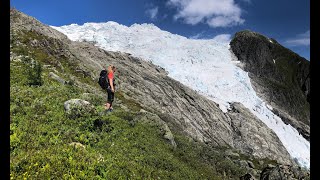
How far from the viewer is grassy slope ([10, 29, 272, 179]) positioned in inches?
520

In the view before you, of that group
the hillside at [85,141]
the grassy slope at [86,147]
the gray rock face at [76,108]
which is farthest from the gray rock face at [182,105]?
the gray rock face at [76,108]

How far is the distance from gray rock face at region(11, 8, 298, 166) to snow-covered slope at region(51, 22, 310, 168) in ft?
21.6

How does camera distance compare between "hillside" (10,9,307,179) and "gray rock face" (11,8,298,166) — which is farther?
"gray rock face" (11,8,298,166)

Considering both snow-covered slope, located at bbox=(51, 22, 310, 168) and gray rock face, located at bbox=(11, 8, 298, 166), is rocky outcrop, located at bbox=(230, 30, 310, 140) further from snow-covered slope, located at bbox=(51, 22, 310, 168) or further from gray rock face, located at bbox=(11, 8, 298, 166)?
gray rock face, located at bbox=(11, 8, 298, 166)

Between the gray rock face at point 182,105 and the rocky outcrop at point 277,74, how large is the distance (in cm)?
1990

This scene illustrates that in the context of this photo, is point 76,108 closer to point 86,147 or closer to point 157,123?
point 86,147

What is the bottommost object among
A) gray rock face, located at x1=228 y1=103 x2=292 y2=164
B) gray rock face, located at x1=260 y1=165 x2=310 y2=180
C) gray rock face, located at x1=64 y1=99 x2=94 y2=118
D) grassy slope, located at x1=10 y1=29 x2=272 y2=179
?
gray rock face, located at x1=228 y1=103 x2=292 y2=164

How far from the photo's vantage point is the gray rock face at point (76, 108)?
68.1 ft

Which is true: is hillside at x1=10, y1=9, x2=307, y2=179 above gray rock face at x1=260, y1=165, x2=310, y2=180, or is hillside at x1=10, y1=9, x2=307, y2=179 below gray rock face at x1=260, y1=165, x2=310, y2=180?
above

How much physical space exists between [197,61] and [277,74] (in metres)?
29.1

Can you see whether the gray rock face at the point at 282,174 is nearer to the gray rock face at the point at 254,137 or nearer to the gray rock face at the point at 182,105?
the gray rock face at the point at 182,105

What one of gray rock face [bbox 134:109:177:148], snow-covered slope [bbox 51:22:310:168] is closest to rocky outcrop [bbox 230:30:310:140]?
snow-covered slope [bbox 51:22:310:168]

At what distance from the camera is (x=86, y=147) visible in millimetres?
16953

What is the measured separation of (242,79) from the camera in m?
93.1
